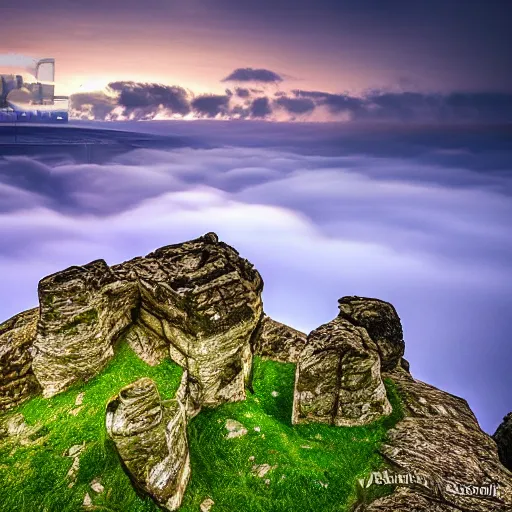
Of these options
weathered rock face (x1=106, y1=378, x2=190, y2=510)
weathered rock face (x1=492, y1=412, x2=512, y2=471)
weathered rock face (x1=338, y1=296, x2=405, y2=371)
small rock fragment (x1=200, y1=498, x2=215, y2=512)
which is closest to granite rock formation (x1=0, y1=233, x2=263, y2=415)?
weathered rock face (x1=106, y1=378, x2=190, y2=510)

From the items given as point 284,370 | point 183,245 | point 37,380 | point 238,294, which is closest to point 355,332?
point 284,370

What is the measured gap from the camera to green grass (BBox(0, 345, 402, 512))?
11273 millimetres

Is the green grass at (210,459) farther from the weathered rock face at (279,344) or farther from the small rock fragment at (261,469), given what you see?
the weathered rock face at (279,344)

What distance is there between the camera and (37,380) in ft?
45.7

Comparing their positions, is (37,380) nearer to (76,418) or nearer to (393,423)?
(76,418)

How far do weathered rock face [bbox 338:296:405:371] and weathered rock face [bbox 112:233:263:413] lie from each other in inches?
168

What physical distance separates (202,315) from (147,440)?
413 cm

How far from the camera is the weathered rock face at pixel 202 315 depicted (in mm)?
14016

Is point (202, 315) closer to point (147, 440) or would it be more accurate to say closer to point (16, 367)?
point (147, 440)

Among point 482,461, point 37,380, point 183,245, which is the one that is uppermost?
point 183,245

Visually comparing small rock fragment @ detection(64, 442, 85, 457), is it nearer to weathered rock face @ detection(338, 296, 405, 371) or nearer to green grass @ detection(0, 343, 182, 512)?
green grass @ detection(0, 343, 182, 512)

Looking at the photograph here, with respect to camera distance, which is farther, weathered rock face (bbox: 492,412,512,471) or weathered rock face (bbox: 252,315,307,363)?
weathered rock face (bbox: 252,315,307,363)

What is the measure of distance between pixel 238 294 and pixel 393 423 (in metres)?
6.23

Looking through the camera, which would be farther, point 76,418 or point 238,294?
point 238,294
